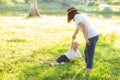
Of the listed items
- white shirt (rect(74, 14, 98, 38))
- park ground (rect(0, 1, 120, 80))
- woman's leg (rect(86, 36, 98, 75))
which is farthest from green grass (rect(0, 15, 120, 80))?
white shirt (rect(74, 14, 98, 38))

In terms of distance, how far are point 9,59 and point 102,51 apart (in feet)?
13.0

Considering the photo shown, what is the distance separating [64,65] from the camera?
946cm

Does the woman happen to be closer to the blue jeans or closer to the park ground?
the blue jeans

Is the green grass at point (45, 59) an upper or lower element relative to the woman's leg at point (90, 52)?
lower

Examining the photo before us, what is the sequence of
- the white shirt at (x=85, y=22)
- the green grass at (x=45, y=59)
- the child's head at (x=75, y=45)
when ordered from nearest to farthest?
the white shirt at (x=85, y=22), the green grass at (x=45, y=59), the child's head at (x=75, y=45)

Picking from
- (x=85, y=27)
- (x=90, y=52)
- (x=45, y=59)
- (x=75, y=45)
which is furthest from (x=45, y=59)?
(x=85, y=27)

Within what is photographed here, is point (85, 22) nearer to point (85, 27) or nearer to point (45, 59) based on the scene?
point (85, 27)

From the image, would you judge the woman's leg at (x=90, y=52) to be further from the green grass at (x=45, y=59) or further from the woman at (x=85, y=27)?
the green grass at (x=45, y=59)

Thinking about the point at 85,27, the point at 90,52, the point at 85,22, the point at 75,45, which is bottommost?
the point at 75,45

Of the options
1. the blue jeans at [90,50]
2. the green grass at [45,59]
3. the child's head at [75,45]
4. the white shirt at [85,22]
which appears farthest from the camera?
the child's head at [75,45]

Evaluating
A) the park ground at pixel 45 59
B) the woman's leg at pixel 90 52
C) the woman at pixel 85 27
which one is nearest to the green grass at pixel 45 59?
the park ground at pixel 45 59

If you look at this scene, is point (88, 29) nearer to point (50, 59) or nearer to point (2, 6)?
point (50, 59)

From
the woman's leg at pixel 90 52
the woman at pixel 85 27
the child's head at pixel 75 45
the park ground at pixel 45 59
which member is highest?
the woman at pixel 85 27

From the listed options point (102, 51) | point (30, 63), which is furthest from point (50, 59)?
point (102, 51)
